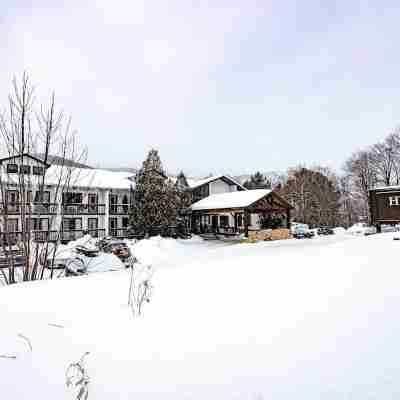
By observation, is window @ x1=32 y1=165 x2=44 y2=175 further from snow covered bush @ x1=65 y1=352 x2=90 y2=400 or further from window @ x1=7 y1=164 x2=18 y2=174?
snow covered bush @ x1=65 y1=352 x2=90 y2=400

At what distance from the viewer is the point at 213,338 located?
3439 mm

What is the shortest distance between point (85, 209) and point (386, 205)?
2471 cm

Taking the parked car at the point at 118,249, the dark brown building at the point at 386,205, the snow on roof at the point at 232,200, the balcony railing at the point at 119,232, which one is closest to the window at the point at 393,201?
the dark brown building at the point at 386,205

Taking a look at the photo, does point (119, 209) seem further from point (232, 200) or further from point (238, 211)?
point (238, 211)

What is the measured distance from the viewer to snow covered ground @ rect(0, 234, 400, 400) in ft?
8.58

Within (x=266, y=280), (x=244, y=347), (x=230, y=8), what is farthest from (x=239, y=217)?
(x=244, y=347)

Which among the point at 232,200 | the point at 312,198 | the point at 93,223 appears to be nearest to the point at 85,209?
the point at 93,223

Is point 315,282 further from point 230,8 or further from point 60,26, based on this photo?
point 60,26

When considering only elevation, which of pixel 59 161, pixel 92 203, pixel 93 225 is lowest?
pixel 93 225

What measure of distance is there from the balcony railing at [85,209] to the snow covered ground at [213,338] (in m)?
21.0

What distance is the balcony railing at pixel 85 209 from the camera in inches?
992

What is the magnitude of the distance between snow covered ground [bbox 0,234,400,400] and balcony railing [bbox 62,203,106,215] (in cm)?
2104

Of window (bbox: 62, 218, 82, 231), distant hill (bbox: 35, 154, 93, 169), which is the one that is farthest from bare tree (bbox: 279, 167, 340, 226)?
distant hill (bbox: 35, 154, 93, 169)

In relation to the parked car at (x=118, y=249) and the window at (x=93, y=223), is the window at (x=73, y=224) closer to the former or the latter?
the window at (x=93, y=223)
